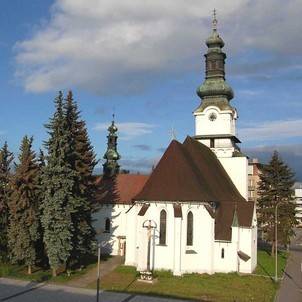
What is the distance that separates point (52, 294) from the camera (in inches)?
1131

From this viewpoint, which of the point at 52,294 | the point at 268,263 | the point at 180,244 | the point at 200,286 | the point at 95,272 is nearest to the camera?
the point at 52,294

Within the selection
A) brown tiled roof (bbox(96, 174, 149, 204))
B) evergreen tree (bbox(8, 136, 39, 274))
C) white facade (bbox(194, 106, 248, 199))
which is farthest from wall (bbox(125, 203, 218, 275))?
white facade (bbox(194, 106, 248, 199))

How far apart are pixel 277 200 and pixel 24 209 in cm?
2682

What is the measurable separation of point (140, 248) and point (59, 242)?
6.57 m

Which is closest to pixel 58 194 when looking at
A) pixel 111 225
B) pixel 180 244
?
pixel 180 244

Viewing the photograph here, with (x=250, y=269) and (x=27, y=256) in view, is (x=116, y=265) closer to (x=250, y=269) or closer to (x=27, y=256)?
(x=27, y=256)

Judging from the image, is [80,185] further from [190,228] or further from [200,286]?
[200,286]

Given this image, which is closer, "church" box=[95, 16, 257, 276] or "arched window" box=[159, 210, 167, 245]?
"church" box=[95, 16, 257, 276]

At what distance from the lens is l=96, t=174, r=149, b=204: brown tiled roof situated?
48719 mm

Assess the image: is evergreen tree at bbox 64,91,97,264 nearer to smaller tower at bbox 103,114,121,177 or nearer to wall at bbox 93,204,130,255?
wall at bbox 93,204,130,255

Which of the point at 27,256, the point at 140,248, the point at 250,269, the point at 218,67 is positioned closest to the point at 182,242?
the point at 140,248

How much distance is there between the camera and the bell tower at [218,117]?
49812 mm

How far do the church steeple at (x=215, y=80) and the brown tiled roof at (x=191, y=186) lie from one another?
374 inches

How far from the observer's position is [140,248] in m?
36.8
